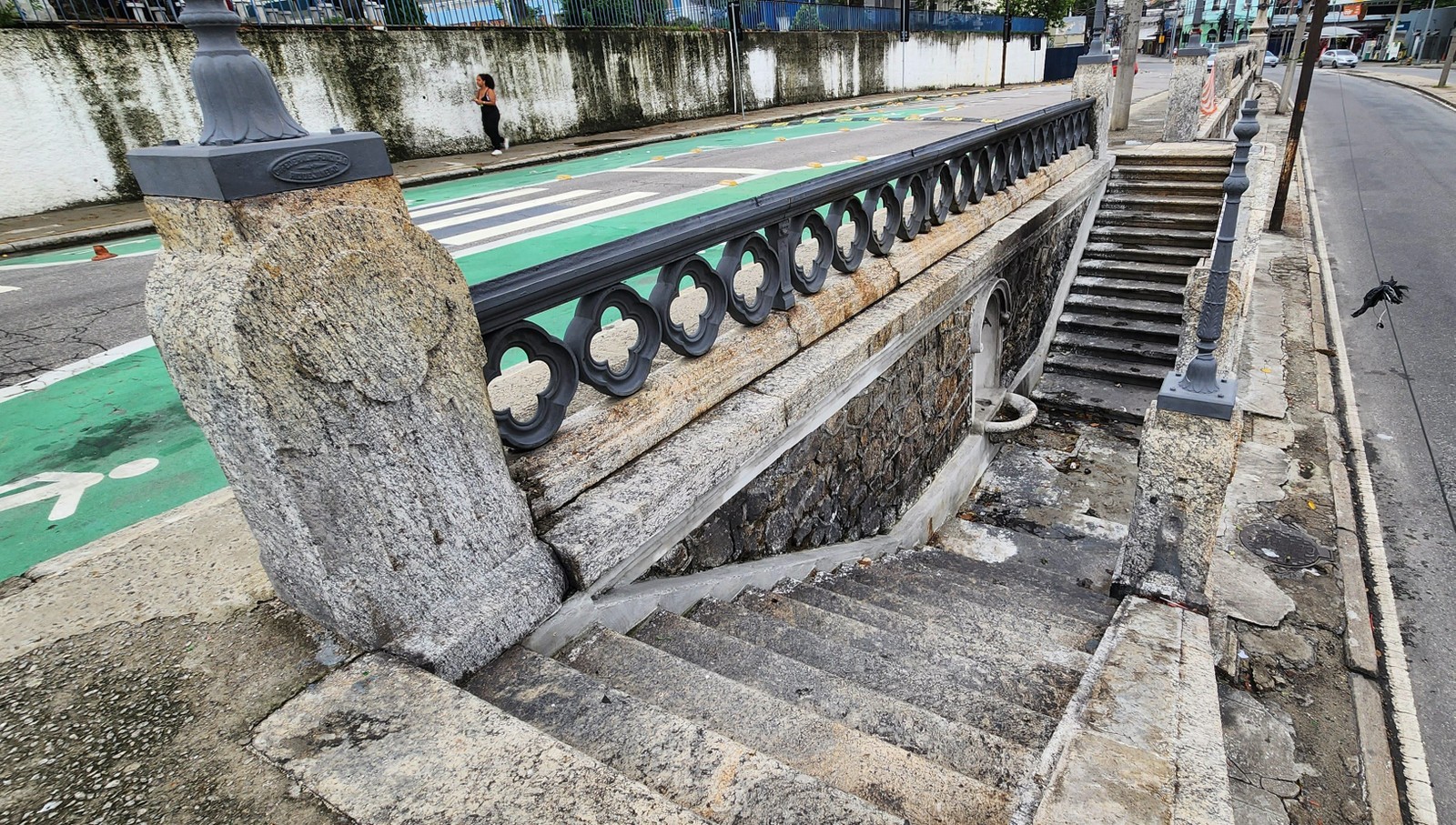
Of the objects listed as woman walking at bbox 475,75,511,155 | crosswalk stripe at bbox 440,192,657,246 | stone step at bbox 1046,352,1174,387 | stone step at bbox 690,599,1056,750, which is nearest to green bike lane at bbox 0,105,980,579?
crosswalk stripe at bbox 440,192,657,246

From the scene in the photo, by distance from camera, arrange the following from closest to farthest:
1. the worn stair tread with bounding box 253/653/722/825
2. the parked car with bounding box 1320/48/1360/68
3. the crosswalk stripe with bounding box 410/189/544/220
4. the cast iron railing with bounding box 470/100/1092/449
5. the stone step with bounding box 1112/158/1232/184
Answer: the worn stair tread with bounding box 253/653/722/825 < the cast iron railing with bounding box 470/100/1092/449 < the crosswalk stripe with bounding box 410/189/544/220 < the stone step with bounding box 1112/158/1232/184 < the parked car with bounding box 1320/48/1360/68

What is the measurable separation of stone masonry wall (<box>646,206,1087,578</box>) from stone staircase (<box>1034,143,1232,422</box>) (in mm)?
2119

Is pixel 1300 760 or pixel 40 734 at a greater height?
pixel 40 734

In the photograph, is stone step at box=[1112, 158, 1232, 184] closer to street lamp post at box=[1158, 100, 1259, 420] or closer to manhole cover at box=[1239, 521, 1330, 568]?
manhole cover at box=[1239, 521, 1330, 568]

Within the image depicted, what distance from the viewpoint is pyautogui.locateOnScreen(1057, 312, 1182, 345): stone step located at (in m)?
9.67

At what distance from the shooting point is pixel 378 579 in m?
2.12

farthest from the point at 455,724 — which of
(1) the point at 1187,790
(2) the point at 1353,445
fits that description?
(2) the point at 1353,445

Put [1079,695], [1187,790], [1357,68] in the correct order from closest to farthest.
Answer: [1187,790]
[1079,695]
[1357,68]

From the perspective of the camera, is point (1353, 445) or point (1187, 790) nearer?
point (1187, 790)

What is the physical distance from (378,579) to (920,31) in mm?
34662

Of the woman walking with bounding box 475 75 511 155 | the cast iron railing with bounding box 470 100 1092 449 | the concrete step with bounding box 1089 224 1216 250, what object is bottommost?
the concrete step with bounding box 1089 224 1216 250

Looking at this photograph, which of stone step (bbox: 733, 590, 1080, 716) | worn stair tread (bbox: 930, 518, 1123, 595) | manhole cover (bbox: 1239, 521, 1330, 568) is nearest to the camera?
stone step (bbox: 733, 590, 1080, 716)

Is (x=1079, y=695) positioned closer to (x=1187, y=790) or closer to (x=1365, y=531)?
(x=1187, y=790)

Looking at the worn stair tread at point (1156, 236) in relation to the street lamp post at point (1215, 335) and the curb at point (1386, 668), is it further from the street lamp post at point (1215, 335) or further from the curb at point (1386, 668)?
the street lamp post at point (1215, 335)
